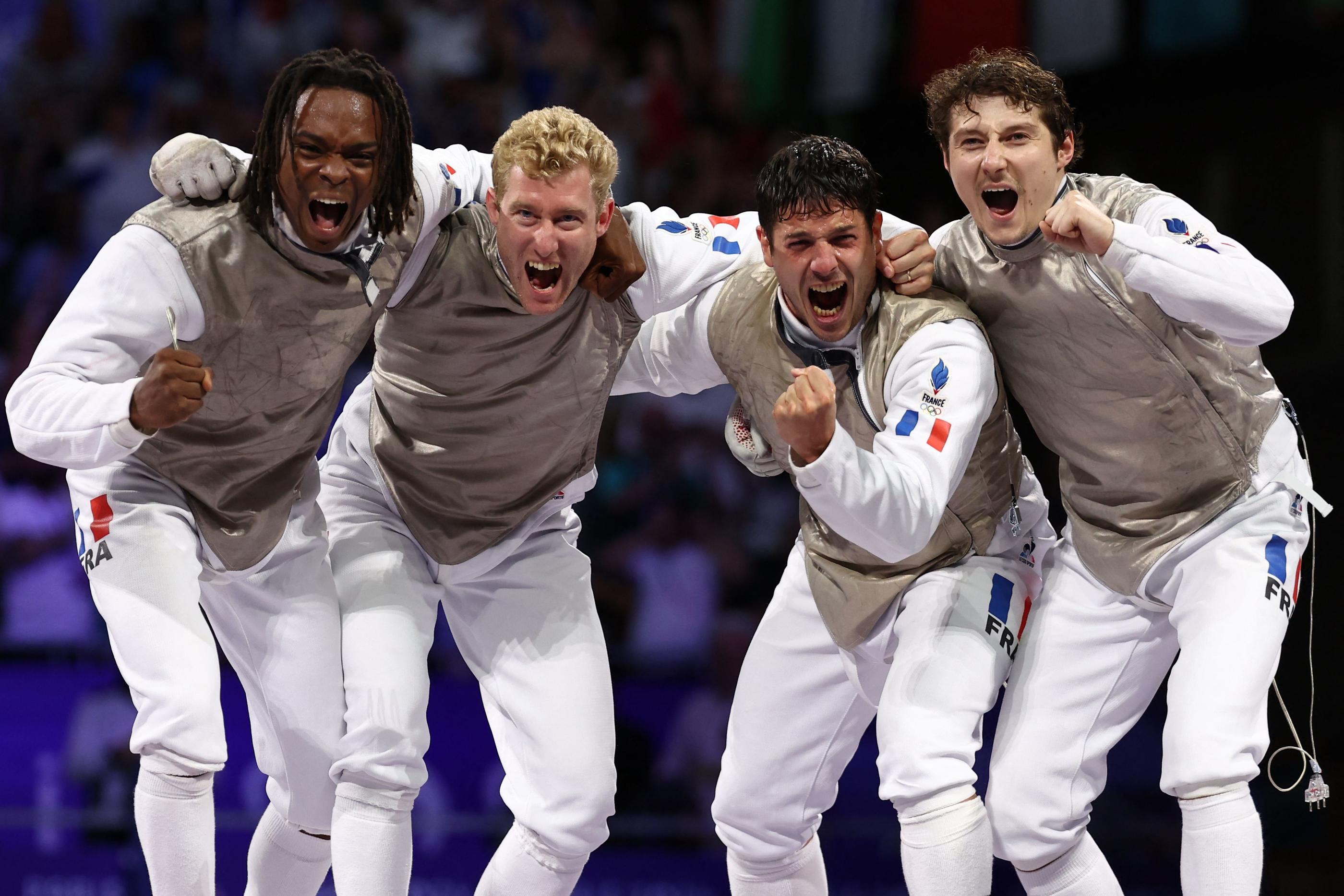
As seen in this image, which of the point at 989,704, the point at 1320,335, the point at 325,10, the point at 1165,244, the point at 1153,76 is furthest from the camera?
the point at 325,10

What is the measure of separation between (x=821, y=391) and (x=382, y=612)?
1136 mm

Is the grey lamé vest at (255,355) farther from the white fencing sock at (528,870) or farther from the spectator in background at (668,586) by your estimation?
the spectator in background at (668,586)

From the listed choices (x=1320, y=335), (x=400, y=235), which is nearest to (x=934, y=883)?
(x=400, y=235)

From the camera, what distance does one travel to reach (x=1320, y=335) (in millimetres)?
5250

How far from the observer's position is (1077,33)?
5.93 meters

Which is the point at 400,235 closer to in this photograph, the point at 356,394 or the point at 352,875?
the point at 356,394

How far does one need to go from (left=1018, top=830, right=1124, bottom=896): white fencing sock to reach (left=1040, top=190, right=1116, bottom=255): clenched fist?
1.21m

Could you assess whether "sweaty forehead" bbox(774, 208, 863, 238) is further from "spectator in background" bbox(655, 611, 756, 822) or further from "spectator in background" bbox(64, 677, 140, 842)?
"spectator in background" bbox(64, 677, 140, 842)

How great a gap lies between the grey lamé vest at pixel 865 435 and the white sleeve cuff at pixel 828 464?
40 cm

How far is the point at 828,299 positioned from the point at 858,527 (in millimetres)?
553

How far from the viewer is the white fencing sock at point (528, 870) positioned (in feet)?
9.67

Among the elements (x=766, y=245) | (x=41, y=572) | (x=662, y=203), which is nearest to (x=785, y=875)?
(x=766, y=245)

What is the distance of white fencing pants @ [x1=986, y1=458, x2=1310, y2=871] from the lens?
2.57 m

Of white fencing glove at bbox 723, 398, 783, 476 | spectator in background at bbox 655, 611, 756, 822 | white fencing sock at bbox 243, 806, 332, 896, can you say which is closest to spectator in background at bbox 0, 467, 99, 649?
spectator in background at bbox 655, 611, 756, 822
